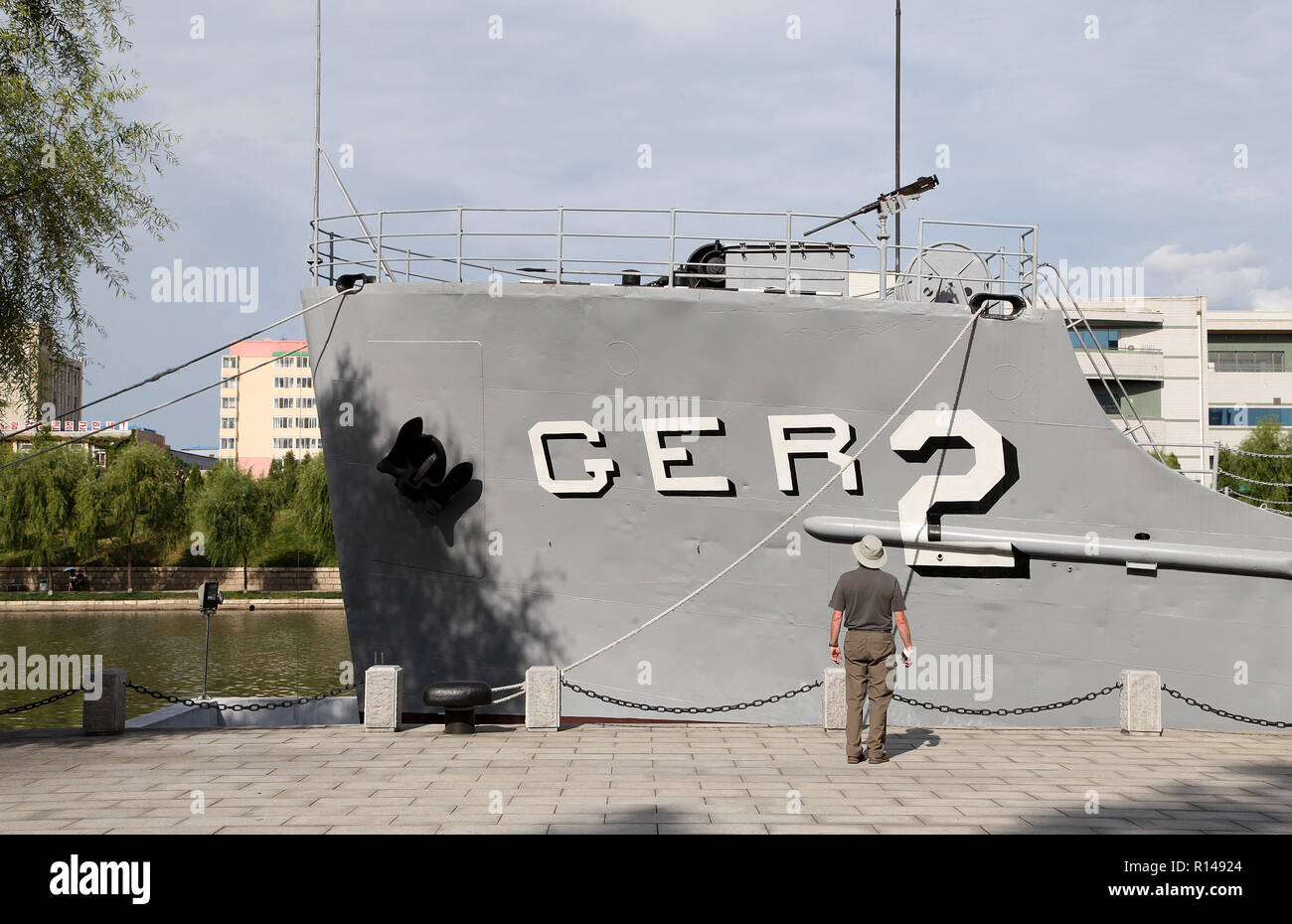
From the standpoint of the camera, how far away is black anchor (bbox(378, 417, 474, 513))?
1027cm

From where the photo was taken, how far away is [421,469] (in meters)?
10.2

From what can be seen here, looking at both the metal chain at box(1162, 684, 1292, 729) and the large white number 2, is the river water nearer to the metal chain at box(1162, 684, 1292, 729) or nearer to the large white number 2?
the large white number 2

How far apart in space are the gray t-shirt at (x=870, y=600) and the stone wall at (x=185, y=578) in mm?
48427

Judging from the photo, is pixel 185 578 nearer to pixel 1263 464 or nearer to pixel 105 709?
pixel 105 709

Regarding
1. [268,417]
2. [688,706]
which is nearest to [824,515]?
[688,706]

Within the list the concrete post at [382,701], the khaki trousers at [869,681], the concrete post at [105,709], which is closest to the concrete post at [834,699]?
the khaki trousers at [869,681]

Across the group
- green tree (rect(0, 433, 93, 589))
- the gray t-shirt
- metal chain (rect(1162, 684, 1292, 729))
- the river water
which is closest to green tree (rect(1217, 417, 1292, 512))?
metal chain (rect(1162, 684, 1292, 729))

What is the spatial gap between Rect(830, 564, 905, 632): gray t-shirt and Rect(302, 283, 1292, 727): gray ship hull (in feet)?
5.84

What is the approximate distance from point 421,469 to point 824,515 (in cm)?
404

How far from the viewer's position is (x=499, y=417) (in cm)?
1042

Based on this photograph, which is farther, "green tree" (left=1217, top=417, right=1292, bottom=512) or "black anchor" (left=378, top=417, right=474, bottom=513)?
"green tree" (left=1217, top=417, right=1292, bottom=512)

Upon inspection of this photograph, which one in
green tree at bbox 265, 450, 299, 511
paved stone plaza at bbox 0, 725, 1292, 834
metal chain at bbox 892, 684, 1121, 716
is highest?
green tree at bbox 265, 450, 299, 511
